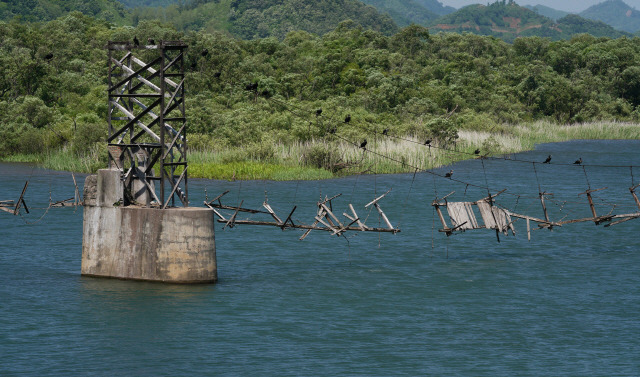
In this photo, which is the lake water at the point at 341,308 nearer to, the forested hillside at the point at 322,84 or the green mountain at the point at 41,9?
the forested hillside at the point at 322,84

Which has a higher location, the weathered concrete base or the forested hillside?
the forested hillside

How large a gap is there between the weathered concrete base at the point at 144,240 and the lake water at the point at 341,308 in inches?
27.4

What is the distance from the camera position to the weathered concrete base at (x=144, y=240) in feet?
102

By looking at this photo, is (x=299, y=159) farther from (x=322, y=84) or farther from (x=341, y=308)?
(x=322, y=84)

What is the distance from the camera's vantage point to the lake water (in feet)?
84.3

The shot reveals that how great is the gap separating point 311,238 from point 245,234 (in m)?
3.59

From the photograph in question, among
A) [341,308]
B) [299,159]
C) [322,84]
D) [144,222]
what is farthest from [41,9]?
[341,308]

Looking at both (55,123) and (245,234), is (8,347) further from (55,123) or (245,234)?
(55,123)

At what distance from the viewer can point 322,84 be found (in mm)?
114562

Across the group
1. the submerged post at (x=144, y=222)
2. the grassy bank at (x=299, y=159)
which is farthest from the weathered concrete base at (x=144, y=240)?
the grassy bank at (x=299, y=159)

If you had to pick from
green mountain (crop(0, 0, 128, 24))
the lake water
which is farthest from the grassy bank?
green mountain (crop(0, 0, 128, 24))

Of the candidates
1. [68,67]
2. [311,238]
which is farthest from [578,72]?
[311,238]

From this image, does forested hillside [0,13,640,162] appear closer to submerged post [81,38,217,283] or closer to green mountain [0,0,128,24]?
submerged post [81,38,217,283]

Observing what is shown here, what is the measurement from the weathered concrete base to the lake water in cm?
70
